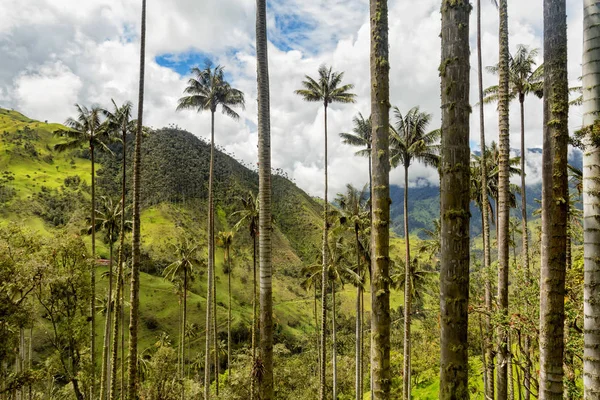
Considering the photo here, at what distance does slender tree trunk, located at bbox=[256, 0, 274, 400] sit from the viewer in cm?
884

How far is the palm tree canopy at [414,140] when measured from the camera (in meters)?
21.7

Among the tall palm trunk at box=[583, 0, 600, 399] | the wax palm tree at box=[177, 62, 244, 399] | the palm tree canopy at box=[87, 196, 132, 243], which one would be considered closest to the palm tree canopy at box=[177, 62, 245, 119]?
the wax palm tree at box=[177, 62, 244, 399]

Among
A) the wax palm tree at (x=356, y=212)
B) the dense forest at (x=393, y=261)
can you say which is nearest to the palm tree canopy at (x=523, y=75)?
the dense forest at (x=393, y=261)

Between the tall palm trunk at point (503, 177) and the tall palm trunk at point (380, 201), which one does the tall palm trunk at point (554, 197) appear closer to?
the tall palm trunk at point (380, 201)

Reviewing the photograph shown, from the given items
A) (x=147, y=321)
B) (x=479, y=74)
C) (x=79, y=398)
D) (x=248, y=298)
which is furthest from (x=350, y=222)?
(x=248, y=298)

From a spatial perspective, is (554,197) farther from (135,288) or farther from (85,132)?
(85,132)

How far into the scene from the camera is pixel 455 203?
4340mm

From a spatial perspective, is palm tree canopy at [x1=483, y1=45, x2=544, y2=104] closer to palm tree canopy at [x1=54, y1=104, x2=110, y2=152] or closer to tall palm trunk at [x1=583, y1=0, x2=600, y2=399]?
tall palm trunk at [x1=583, y1=0, x2=600, y2=399]

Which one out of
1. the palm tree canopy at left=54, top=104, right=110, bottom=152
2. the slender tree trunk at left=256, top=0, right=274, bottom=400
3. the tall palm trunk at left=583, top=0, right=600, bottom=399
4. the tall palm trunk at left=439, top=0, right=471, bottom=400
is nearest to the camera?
the tall palm trunk at left=439, top=0, right=471, bottom=400

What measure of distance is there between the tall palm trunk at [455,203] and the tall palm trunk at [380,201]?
5.85ft

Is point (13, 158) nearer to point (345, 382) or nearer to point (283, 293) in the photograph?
point (283, 293)

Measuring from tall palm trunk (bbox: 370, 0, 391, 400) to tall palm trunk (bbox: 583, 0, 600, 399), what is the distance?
293cm

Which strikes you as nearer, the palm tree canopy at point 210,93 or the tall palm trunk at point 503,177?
the tall palm trunk at point 503,177

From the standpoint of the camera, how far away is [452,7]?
14.9 ft
